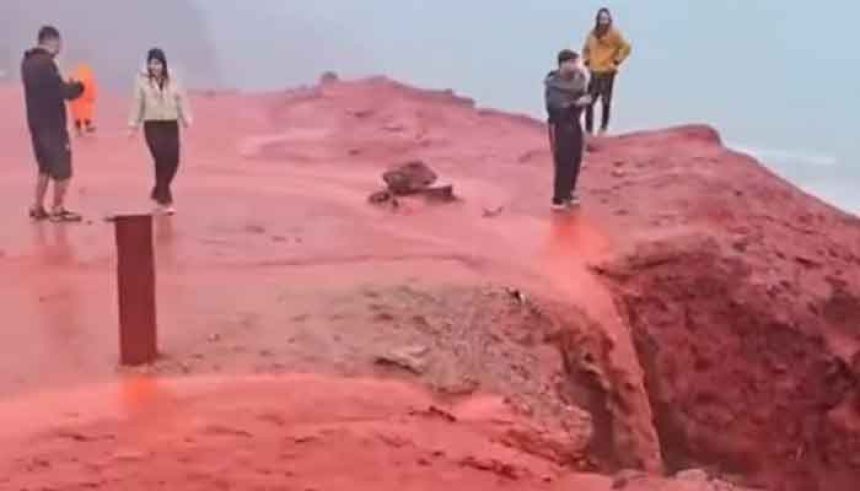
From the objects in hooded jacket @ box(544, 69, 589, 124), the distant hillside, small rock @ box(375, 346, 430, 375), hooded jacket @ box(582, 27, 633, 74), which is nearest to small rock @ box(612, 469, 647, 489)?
small rock @ box(375, 346, 430, 375)

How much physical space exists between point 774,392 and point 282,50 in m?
67.5

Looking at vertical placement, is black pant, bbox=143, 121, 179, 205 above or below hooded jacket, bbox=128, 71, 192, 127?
below

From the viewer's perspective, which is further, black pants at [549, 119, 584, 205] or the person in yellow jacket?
the person in yellow jacket

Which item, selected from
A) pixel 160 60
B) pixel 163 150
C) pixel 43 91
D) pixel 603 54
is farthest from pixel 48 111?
pixel 603 54

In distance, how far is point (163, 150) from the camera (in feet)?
40.9

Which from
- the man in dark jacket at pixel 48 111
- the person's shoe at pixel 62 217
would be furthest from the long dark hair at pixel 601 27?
the person's shoe at pixel 62 217

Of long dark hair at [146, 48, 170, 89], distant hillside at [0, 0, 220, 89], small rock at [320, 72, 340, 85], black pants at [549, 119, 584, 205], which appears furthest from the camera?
distant hillside at [0, 0, 220, 89]

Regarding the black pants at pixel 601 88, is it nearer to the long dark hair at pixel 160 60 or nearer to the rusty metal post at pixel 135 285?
the long dark hair at pixel 160 60

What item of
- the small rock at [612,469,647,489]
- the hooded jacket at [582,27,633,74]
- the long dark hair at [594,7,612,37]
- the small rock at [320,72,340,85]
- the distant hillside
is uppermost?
the distant hillside

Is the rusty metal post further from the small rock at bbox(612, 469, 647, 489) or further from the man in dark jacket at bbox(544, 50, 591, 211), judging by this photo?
the man in dark jacket at bbox(544, 50, 591, 211)

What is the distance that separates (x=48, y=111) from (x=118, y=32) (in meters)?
52.0

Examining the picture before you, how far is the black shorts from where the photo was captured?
12164 mm

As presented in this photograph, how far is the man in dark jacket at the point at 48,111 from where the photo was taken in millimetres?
11995

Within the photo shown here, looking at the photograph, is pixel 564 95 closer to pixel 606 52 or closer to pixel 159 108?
pixel 159 108
